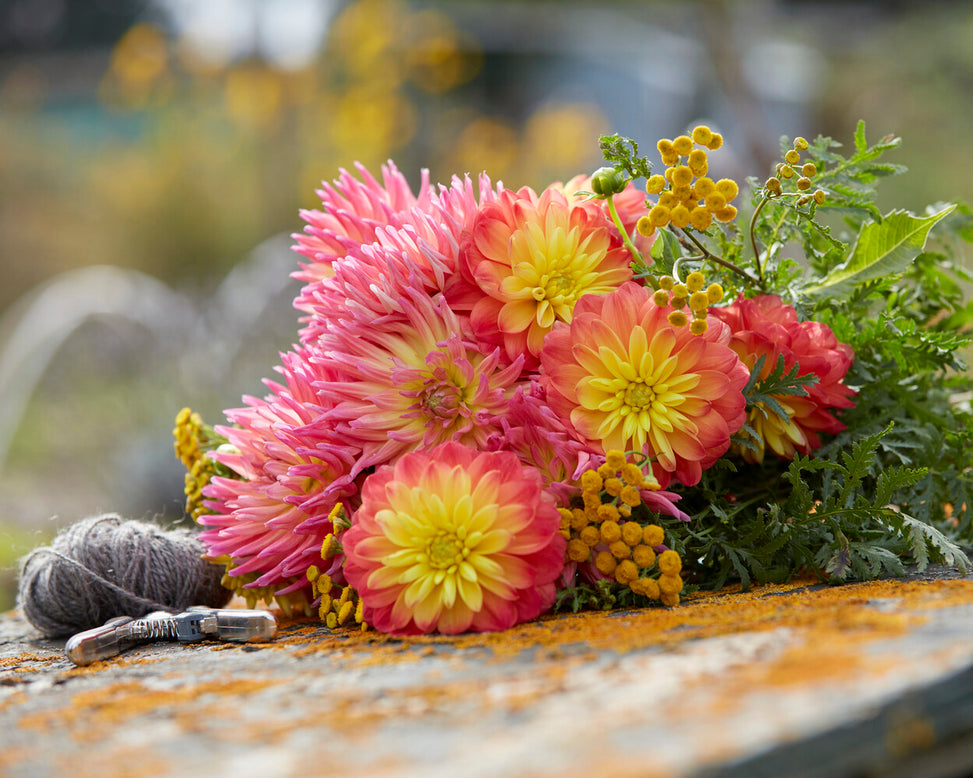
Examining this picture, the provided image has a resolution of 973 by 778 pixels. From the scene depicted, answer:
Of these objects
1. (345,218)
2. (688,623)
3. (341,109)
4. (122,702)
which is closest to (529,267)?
(345,218)

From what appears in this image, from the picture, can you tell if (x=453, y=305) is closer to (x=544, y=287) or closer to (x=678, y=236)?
(x=544, y=287)

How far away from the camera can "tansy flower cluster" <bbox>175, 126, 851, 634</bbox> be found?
2.49 feet

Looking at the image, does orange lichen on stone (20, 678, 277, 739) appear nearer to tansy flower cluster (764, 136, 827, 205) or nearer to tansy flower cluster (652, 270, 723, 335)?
tansy flower cluster (652, 270, 723, 335)

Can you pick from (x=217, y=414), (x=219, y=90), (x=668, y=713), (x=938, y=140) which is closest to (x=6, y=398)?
(x=217, y=414)

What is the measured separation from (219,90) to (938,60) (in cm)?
604

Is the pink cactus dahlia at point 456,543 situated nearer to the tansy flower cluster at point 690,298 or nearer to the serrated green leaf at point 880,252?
the tansy flower cluster at point 690,298

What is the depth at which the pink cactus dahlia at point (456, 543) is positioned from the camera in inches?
29.2

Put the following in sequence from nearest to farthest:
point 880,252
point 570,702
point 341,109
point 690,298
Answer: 1. point 570,702
2. point 690,298
3. point 880,252
4. point 341,109

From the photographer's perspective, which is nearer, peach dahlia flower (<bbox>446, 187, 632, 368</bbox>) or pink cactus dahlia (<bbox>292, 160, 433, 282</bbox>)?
peach dahlia flower (<bbox>446, 187, 632, 368</bbox>)

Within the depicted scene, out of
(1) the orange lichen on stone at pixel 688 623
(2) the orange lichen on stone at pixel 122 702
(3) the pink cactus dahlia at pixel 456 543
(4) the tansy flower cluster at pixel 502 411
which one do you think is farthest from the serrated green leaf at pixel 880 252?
(2) the orange lichen on stone at pixel 122 702

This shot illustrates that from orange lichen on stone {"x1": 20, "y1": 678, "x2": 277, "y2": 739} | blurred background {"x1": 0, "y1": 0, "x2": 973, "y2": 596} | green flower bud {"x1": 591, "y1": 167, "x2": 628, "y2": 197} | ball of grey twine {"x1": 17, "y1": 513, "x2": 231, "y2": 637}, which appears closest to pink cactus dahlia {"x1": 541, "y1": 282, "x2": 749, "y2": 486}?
green flower bud {"x1": 591, "y1": 167, "x2": 628, "y2": 197}

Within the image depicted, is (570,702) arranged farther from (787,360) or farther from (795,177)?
(795,177)

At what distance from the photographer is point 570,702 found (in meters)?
0.52

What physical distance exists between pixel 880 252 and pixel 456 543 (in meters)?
0.57
